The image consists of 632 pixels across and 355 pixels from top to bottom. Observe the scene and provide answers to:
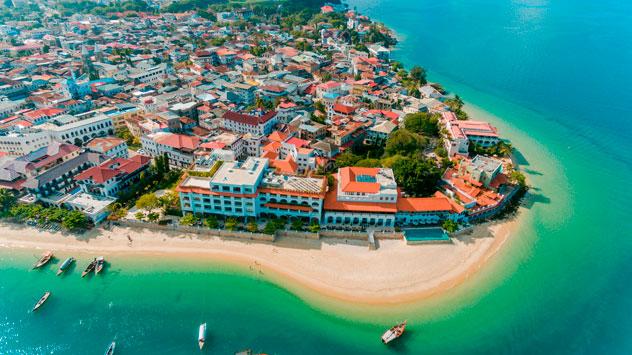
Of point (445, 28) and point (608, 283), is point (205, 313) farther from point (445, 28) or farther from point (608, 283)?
point (445, 28)

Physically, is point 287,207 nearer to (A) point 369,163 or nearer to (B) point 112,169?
(A) point 369,163

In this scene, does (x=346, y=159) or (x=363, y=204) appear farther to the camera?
(x=346, y=159)

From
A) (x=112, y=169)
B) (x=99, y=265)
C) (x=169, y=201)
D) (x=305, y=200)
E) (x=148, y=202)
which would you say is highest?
(x=112, y=169)

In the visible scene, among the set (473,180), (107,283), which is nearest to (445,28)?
(473,180)

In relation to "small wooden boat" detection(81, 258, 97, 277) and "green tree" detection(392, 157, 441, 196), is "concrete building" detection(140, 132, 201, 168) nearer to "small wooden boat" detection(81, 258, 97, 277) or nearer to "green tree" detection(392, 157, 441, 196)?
"small wooden boat" detection(81, 258, 97, 277)

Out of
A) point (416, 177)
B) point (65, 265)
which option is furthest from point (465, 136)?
point (65, 265)

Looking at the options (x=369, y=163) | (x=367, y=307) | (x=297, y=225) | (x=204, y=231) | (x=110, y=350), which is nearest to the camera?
(x=110, y=350)

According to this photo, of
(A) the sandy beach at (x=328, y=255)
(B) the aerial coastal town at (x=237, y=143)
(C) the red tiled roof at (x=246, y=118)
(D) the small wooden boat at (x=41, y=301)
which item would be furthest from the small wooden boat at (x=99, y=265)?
(C) the red tiled roof at (x=246, y=118)
